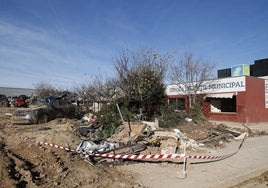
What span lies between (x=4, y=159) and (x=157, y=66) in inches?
541

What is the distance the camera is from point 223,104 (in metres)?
26.7

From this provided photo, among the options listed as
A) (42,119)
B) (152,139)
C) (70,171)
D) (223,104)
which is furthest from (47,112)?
(223,104)

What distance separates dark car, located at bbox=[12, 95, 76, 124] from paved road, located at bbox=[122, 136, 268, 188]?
35.9 ft

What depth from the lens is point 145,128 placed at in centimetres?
1230

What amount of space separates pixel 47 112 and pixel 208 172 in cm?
1346

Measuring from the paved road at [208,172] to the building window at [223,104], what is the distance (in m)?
15.6

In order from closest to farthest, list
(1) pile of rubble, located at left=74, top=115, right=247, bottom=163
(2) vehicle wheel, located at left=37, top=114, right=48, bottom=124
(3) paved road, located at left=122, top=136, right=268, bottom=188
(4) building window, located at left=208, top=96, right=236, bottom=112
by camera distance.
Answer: (3) paved road, located at left=122, top=136, right=268, bottom=188, (1) pile of rubble, located at left=74, top=115, right=247, bottom=163, (2) vehicle wheel, located at left=37, top=114, right=48, bottom=124, (4) building window, located at left=208, top=96, right=236, bottom=112

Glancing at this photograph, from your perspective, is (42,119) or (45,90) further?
(45,90)

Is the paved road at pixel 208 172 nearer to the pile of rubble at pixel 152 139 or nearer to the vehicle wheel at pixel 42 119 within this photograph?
the pile of rubble at pixel 152 139

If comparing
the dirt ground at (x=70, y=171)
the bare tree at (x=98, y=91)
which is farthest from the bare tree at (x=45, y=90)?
the dirt ground at (x=70, y=171)

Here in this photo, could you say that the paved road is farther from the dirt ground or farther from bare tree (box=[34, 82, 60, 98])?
bare tree (box=[34, 82, 60, 98])

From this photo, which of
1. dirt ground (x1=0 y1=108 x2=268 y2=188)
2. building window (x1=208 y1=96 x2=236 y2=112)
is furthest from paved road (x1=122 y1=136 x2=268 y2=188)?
building window (x1=208 y1=96 x2=236 y2=112)

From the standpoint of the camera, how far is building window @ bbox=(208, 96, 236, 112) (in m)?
25.2

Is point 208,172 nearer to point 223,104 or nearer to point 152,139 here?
point 152,139
